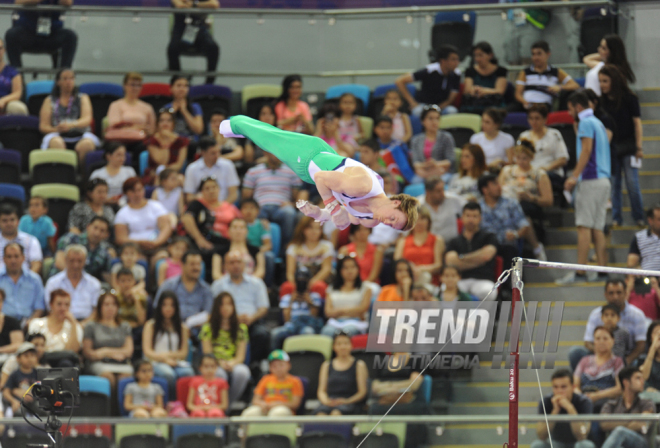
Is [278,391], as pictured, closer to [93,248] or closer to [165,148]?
[93,248]

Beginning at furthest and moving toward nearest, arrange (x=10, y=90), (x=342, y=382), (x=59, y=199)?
(x=10, y=90) < (x=59, y=199) < (x=342, y=382)

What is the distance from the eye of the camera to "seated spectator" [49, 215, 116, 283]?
839 centimetres

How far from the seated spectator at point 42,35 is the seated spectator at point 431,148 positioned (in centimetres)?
409

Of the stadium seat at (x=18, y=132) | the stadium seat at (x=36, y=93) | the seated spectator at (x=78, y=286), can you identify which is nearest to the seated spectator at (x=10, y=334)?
the seated spectator at (x=78, y=286)

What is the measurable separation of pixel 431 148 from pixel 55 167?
3836 millimetres

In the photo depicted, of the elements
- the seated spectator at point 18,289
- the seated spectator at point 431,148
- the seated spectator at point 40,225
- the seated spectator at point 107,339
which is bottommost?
the seated spectator at point 107,339

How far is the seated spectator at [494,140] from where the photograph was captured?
9.18 metres

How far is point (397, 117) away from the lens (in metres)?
9.83

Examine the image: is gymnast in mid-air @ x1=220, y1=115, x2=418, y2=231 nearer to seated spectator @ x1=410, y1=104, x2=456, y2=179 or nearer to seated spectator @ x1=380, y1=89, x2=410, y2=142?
seated spectator @ x1=410, y1=104, x2=456, y2=179

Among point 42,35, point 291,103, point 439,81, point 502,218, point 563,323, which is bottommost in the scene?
point 563,323

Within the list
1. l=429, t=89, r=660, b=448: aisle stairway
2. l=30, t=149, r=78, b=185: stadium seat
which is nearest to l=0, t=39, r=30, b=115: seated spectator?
l=30, t=149, r=78, b=185: stadium seat

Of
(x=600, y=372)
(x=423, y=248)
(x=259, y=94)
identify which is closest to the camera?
(x=600, y=372)

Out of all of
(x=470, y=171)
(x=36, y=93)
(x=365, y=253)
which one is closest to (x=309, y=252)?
(x=365, y=253)

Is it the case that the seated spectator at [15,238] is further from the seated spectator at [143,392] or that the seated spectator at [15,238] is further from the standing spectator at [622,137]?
the standing spectator at [622,137]
